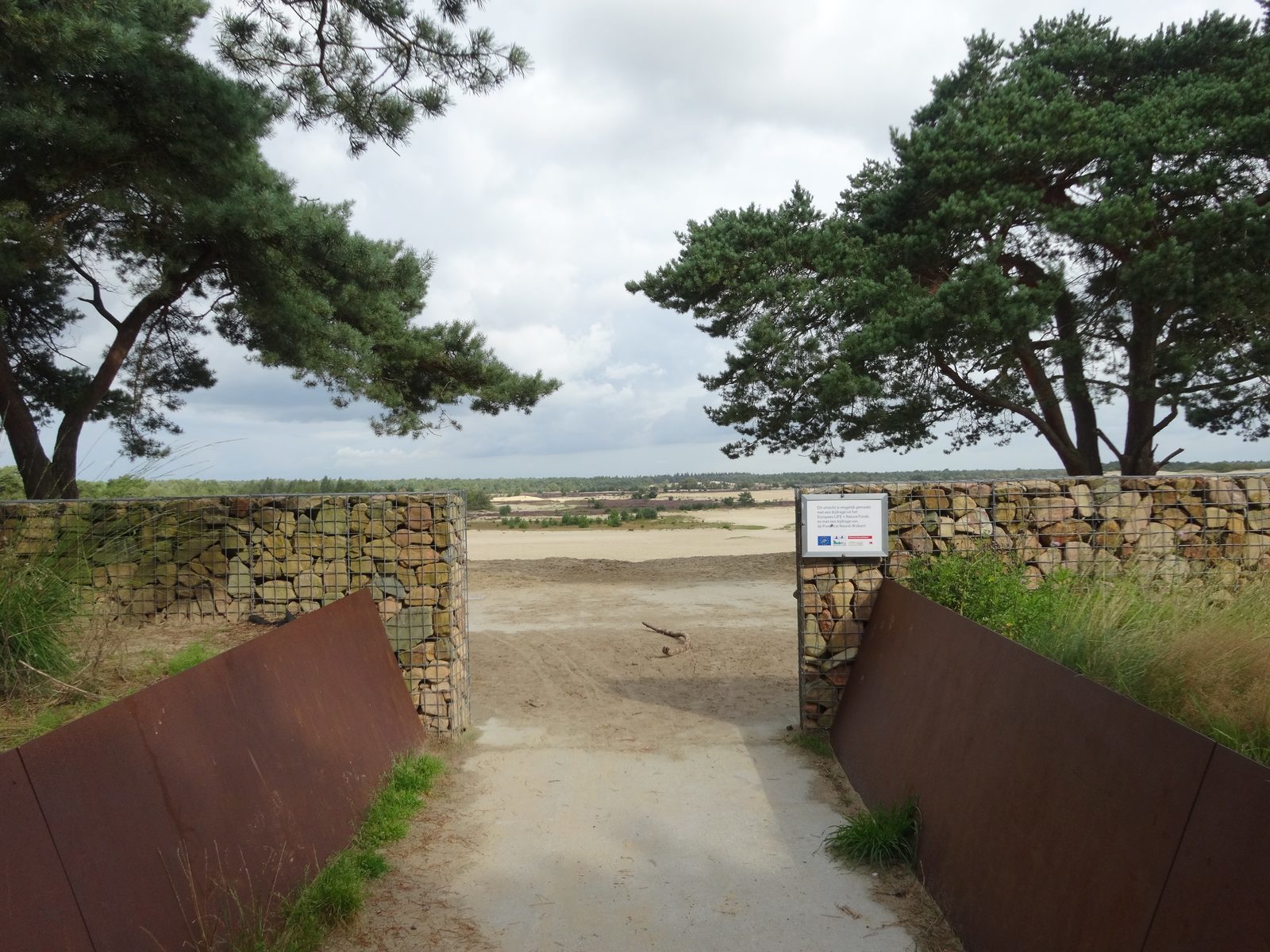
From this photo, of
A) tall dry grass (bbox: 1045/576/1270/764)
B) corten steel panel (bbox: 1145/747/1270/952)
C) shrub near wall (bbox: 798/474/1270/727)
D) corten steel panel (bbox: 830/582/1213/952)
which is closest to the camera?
corten steel panel (bbox: 1145/747/1270/952)

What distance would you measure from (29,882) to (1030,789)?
3.22 meters

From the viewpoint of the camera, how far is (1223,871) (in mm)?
2121

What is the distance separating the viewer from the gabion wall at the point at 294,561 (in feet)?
22.1

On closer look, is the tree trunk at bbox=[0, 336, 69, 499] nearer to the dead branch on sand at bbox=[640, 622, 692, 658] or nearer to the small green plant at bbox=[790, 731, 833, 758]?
the dead branch on sand at bbox=[640, 622, 692, 658]

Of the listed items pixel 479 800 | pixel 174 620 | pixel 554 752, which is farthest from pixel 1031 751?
pixel 174 620

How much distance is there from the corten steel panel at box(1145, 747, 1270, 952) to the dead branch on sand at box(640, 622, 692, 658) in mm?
7925

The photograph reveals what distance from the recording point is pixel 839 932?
382 centimetres

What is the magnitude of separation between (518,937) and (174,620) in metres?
4.29

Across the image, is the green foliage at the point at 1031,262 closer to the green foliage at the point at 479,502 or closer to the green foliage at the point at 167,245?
the green foliage at the point at 167,245

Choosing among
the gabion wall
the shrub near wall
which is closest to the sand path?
the gabion wall

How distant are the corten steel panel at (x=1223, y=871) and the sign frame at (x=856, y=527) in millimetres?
4260

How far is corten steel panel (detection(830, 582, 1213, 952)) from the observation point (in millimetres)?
2471

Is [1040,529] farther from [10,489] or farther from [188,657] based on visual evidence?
[10,489]

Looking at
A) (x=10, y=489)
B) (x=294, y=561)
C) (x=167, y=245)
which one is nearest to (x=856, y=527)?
(x=294, y=561)
